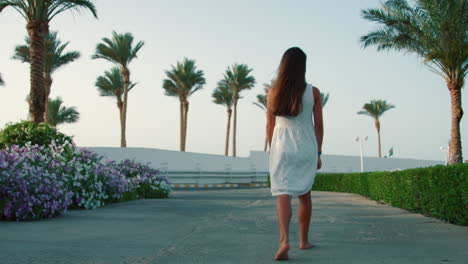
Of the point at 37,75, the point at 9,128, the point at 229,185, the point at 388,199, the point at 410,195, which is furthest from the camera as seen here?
the point at 229,185

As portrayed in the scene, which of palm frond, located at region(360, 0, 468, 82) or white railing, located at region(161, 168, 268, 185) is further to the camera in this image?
white railing, located at region(161, 168, 268, 185)

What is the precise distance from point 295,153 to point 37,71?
1555cm

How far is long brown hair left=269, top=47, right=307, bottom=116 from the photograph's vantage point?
4891 mm

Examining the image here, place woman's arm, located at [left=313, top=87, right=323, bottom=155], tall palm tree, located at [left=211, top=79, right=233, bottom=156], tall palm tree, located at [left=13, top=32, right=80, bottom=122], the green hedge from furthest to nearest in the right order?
tall palm tree, located at [left=211, top=79, right=233, bottom=156] → tall palm tree, located at [left=13, top=32, right=80, bottom=122] → the green hedge → woman's arm, located at [left=313, top=87, right=323, bottom=155]

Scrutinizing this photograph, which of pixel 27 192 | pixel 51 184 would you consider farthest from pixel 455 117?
pixel 27 192

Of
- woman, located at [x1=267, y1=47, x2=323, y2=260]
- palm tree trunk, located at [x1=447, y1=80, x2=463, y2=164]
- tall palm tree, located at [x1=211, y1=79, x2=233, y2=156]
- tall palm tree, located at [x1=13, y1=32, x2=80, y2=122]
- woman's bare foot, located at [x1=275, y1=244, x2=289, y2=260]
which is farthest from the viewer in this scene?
tall palm tree, located at [x1=211, y1=79, x2=233, y2=156]

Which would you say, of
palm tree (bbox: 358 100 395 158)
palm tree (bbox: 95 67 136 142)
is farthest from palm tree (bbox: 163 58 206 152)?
palm tree (bbox: 358 100 395 158)

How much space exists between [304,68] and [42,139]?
11.3 metres

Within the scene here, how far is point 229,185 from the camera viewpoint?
41.1 metres

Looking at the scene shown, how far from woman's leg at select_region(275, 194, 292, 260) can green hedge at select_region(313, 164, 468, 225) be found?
367 cm

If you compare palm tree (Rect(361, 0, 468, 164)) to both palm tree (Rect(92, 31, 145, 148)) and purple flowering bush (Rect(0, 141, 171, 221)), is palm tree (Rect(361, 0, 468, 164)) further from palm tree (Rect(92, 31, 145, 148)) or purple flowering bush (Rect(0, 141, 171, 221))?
palm tree (Rect(92, 31, 145, 148))

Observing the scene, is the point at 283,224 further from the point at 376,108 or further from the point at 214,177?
the point at 376,108

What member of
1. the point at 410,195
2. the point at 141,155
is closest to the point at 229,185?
the point at 141,155

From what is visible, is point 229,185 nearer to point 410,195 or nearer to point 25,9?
point 25,9
